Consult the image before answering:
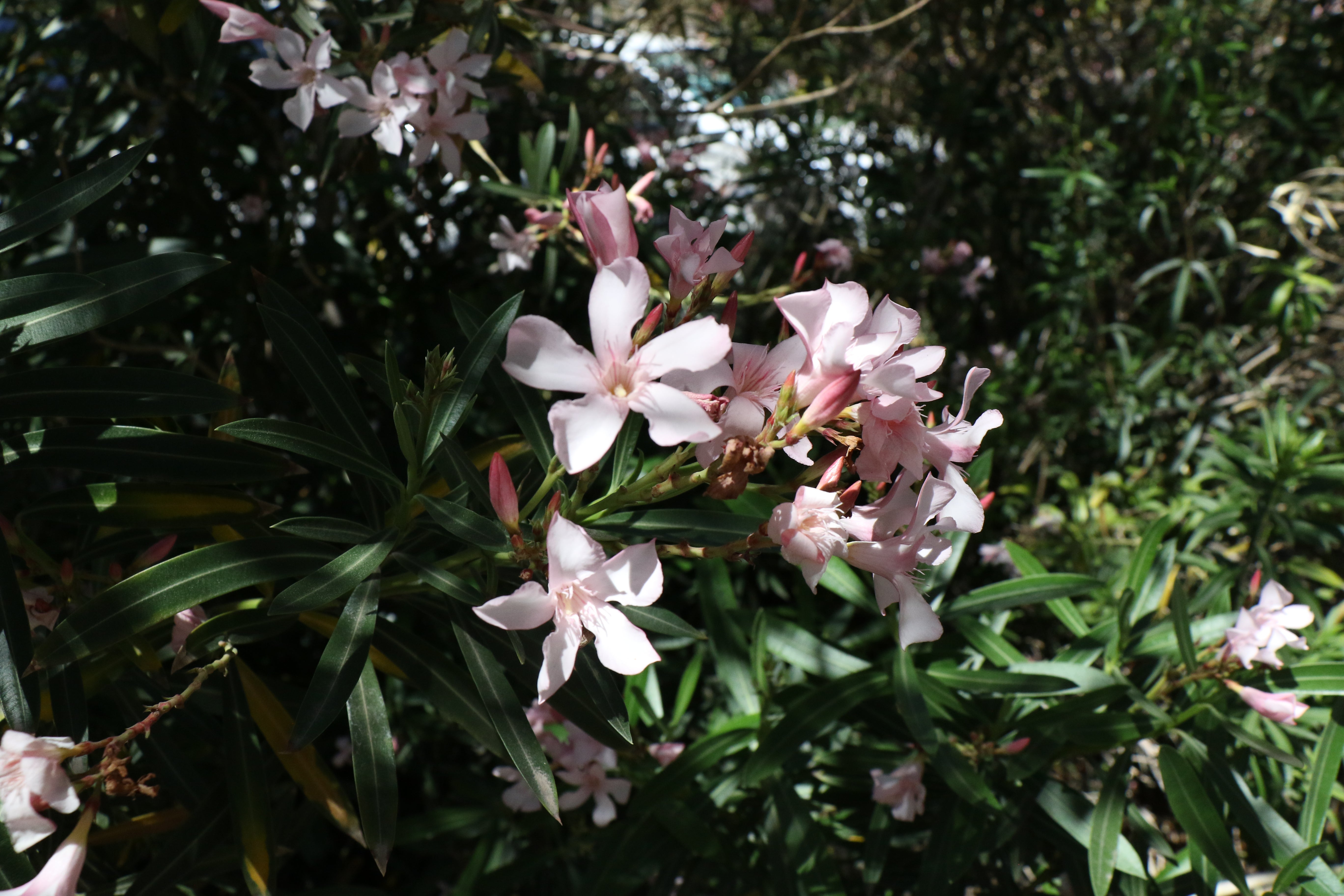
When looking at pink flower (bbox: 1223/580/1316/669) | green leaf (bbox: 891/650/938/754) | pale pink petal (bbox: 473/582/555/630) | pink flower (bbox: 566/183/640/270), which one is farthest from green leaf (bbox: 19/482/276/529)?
pink flower (bbox: 1223/580/1316/669)

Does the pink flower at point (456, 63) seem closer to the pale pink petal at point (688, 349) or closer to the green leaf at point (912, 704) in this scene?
the pale pink petal at point (688, 349)

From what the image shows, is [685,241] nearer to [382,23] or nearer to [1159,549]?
[382,23]

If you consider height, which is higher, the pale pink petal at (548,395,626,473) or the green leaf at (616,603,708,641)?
the pale pink petal at (548,395,626,473)

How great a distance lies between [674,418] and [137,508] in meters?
0.70

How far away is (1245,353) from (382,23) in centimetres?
295

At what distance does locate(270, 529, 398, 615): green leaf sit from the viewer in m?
0.77

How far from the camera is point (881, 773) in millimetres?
1364

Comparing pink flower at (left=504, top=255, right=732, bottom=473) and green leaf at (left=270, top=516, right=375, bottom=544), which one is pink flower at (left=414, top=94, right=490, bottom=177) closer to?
green leaf at (left=270, top=516, right=375, bottom=544)

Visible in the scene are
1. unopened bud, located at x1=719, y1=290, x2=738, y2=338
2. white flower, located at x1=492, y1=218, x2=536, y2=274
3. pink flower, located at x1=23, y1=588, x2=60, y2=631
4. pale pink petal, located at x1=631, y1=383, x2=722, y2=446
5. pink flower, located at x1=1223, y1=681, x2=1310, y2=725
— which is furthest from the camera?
white flower, located at x1=492, y1=218, x2=536, y2=274

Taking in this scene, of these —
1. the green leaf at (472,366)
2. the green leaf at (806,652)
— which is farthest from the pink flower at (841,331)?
the green leaf at (806,652)

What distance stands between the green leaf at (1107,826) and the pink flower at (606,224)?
1166 mm

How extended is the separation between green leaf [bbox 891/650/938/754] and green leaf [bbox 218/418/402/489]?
2.60 ft

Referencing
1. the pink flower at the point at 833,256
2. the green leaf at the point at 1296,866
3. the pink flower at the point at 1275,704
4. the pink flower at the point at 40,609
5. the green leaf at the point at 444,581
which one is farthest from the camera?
the pink flower at the point at 833,256

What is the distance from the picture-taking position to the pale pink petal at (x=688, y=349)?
62 cm
